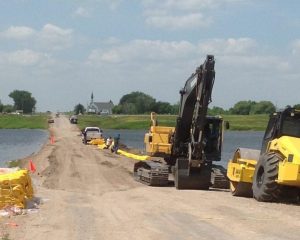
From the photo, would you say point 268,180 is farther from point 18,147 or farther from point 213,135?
point 18,147

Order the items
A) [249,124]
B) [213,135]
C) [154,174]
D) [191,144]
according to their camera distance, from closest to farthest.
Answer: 1. [191,144]
2. [154,174]
3. [213,135]
4. [249,124]

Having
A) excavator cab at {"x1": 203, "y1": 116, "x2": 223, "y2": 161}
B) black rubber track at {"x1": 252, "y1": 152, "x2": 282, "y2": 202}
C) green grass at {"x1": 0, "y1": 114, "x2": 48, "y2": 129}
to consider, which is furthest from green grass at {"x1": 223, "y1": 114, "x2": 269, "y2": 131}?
black rubber track at {"x1": 252, "y1": 152, "x2": 282, "y2": 202}

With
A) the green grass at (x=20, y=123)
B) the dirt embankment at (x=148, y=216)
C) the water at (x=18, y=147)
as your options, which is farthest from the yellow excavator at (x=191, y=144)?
the green grass at (x=20, y=123)

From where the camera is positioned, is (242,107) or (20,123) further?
(242,107)

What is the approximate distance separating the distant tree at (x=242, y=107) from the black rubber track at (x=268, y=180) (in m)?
159

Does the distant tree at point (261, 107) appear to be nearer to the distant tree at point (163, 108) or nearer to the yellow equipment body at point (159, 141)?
the distant tree at point (163, 108)

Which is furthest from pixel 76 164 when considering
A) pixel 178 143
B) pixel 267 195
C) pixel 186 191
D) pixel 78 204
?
pixel 267 195

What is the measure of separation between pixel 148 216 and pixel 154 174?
8.61 metres

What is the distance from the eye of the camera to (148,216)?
1334 cm

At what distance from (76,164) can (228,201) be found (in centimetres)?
1675

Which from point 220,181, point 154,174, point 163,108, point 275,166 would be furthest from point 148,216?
point 163,108

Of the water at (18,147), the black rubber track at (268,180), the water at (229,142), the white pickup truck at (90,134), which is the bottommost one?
the water at (18,147)

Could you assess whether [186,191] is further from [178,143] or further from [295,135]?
[295,135]

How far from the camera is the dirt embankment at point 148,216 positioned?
11008 mm
